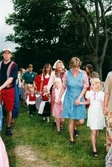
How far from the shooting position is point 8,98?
745 cm

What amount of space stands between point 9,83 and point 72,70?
157cm

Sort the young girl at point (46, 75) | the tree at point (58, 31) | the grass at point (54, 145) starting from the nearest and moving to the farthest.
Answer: the grass at point (54, 145)
the young girl at point (46, 75)
the tree at point (58, 31)

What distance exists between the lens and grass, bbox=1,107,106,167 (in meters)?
5.49

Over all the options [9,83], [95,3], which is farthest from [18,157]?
[95,3]

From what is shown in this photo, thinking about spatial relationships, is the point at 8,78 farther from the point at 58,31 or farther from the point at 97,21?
the point at 58,31

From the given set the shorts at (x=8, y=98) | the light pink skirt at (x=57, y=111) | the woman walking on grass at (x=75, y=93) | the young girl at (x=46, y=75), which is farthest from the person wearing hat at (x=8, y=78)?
the young girl at (x=46, y=75)

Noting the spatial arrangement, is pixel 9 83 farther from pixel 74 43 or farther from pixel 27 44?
pixel 27 44

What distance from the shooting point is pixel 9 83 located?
7.07 meters

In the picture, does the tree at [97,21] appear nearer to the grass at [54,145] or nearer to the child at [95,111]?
the grass at [54,145]

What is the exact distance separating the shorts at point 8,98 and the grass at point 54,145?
2.46 ft

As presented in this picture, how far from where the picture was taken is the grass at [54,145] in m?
5.49

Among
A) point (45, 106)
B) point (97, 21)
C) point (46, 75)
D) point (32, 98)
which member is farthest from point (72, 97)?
point (97, 21)

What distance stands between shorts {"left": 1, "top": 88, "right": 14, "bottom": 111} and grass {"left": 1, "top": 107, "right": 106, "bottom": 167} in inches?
29.5

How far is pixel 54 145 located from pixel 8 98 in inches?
69.9
